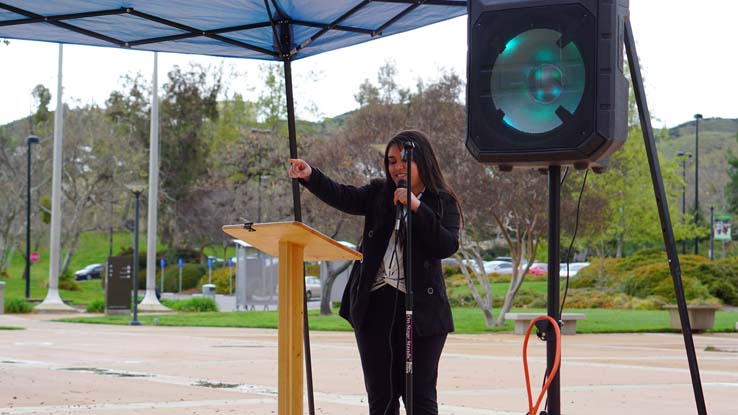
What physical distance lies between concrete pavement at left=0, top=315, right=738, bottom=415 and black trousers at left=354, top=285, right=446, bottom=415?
3.03 meters

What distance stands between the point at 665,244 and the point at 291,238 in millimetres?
1818

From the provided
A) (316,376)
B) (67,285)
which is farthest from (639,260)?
(316,376)

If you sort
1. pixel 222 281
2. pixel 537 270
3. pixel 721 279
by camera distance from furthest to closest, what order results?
pixel 537 270 → pixel 222 281 → pixel 721 279

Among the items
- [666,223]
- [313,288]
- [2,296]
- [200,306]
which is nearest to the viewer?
[666,223]

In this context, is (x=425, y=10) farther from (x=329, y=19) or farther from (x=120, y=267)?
(x=120, y=267)

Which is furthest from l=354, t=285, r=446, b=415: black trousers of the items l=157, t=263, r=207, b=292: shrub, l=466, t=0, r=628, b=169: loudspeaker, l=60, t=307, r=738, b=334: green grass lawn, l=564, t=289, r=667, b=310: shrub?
l=157, t=263, r=207, b=292: shrub

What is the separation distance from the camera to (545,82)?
451 cm

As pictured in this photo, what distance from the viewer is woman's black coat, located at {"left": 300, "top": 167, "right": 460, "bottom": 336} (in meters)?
4.70

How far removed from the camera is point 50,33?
7.25 metres

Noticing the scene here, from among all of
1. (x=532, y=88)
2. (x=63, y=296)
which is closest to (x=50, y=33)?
(x=532, y=88)

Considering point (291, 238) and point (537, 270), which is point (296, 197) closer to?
point (291, 238)

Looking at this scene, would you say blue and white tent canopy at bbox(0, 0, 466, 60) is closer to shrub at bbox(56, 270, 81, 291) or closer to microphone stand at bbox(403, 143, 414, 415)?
microphone stand at bbox(403, 143, 414, 415)

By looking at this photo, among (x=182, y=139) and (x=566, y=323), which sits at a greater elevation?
(x=182, y=139)

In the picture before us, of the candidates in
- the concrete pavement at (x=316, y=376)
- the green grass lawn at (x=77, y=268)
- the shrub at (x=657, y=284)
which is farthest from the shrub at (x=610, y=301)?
the green grass lawn at (x=77, y=268)
